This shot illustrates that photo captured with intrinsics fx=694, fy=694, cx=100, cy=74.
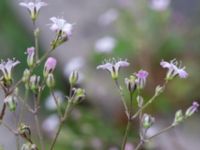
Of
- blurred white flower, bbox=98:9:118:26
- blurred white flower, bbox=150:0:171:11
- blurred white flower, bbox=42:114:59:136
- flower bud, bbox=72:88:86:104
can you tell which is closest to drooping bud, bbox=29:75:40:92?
flower bud, bbox=72:88:86:104

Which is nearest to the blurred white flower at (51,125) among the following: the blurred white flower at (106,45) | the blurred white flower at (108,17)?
the blurred white flower at (106,45)

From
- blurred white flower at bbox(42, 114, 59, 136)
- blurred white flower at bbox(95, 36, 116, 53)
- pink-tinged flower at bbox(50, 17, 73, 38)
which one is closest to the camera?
pink-tinged flower at bbox(50, 17, 73, 38)

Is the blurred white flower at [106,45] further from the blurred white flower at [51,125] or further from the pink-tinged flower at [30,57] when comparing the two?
the pink-tinged flower at [30,57]

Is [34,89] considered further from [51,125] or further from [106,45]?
[106,45]

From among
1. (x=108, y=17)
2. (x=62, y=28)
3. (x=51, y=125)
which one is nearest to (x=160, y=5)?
(x=108, y=17)

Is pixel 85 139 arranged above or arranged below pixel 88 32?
below

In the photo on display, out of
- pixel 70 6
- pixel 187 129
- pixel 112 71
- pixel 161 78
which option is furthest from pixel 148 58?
pixel 112 71

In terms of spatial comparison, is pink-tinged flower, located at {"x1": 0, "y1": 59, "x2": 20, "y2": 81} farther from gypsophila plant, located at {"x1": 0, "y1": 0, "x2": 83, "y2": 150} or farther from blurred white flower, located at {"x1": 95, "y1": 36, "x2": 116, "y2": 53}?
blurred white flower, located at {"x1": 95, "y1": 36, "x2": 116, "y2": 53}

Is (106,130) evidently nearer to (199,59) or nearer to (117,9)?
(199,59)
